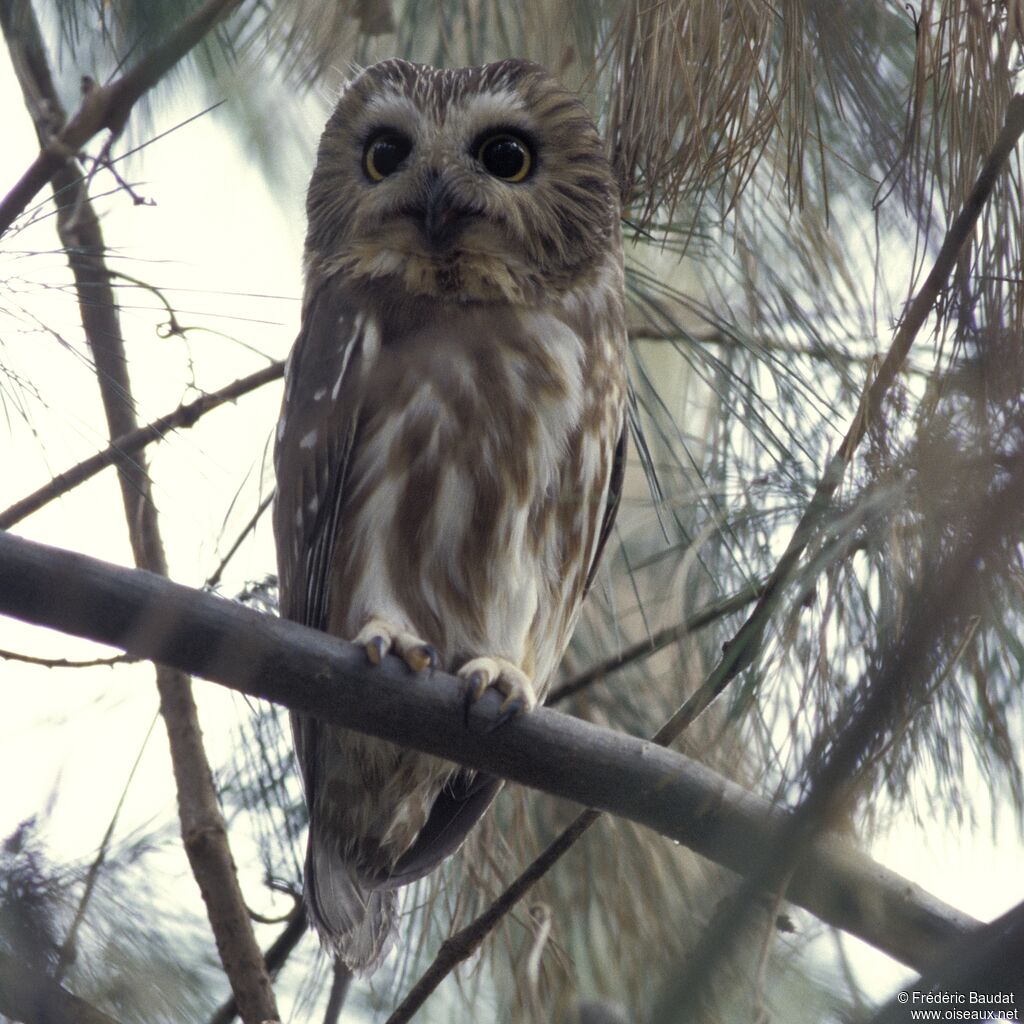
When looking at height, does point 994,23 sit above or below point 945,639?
above

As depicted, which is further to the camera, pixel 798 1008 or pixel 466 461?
pixel 466 461

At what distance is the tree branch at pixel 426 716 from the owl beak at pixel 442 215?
1.09 meters

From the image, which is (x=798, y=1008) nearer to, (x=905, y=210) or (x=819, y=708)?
(x=819, y=708)

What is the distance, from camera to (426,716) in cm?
222

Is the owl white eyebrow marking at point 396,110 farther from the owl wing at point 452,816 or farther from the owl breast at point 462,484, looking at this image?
the owl wing at point 452,816

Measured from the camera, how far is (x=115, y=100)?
2211 millimetres

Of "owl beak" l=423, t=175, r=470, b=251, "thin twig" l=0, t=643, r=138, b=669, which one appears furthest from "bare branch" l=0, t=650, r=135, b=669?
"owl beak" l=423, t=175, r=470, b=251

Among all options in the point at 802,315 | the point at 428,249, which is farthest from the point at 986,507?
the point at 428,249

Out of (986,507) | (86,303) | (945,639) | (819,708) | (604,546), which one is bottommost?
(945,639)

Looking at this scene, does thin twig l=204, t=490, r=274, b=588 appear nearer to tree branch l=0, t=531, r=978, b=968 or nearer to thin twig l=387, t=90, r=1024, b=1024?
tree branch l=0, t=531, r=978, b=968

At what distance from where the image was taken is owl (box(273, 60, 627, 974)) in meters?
2.73

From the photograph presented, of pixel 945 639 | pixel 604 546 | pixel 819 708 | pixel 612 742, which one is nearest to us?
pixel 945 639

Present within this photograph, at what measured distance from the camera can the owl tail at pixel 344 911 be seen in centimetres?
286

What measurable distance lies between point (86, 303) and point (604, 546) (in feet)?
4.38
